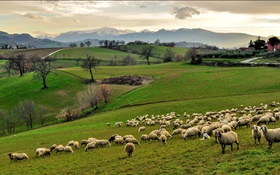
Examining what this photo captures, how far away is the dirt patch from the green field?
5.78 m

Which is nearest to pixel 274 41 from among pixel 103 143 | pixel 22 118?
pixel 22 118

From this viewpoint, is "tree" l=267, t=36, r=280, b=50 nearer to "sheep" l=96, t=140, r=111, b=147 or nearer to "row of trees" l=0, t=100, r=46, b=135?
"row of trees" l=0, t=100, r=46, b=135

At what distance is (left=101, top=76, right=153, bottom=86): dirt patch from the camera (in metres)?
93.3

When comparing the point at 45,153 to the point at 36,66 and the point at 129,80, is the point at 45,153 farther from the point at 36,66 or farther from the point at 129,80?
the point at 36,66

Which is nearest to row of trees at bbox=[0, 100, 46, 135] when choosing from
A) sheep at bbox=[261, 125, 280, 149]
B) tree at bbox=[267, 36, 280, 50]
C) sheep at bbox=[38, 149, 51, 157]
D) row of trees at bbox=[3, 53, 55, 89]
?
row of trees at bbox=[3, 53, 55, 89]

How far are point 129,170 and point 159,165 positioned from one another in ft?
7.68

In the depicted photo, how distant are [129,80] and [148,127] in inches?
2310

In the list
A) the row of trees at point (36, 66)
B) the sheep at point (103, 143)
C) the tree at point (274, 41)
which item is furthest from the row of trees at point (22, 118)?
the tree at point (274, 41)

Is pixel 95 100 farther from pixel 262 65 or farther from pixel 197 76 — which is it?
pixel 262 65

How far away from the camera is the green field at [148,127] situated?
693 inches

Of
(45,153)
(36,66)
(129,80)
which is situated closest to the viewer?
(45,153)

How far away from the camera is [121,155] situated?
75.2 ft

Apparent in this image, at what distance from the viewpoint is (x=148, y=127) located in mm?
39469

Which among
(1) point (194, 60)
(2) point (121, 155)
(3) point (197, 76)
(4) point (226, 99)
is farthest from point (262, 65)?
(2) point (121, 155)
